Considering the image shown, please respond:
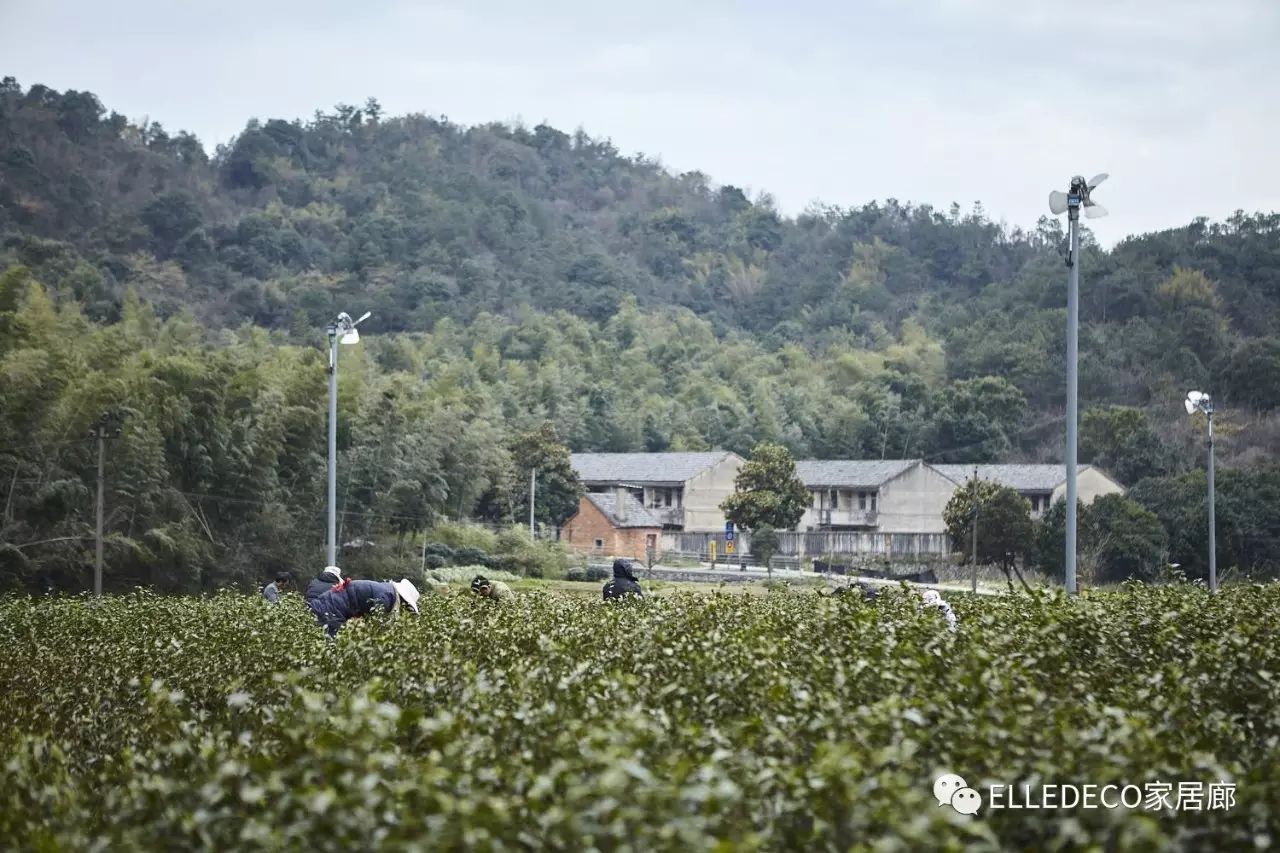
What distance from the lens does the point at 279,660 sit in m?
10.7

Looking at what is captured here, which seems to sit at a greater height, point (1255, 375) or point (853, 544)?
point (1255, 375)

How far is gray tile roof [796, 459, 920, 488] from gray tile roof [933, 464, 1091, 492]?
177 cm

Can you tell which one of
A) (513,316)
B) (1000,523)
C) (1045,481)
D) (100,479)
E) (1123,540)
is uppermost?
(513,316)

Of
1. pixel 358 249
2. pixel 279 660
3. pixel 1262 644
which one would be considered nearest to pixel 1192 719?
pixel 1262 644

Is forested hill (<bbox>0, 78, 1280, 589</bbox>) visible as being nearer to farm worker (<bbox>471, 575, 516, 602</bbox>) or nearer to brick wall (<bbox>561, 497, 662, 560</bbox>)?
brick wall (<bbox>561, 497, 662, 560</bbox>)

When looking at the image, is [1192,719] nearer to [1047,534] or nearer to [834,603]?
[834,603]

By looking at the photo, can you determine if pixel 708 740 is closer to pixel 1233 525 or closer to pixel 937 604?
pixel 937 604

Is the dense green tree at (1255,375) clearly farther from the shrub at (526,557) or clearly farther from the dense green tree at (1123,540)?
the shrub at (526,557)

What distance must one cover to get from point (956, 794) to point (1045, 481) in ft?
184

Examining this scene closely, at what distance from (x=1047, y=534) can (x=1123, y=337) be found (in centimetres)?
3169

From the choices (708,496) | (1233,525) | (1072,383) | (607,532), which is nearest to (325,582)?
(1072,383)

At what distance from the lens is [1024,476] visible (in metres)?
61.1

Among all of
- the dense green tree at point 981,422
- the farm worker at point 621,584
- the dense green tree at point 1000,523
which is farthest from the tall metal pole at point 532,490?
the farm worker at point 621,584

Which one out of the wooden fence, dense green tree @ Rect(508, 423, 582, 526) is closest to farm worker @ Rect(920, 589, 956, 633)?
the wooden fence
